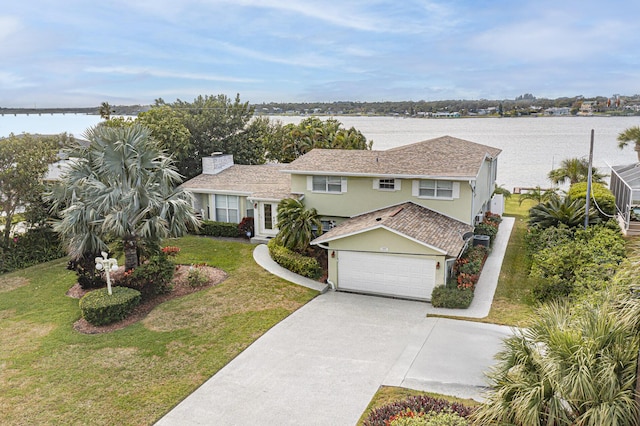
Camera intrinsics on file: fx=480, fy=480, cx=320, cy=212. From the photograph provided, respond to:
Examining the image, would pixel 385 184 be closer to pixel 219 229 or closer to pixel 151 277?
pixel 219 229

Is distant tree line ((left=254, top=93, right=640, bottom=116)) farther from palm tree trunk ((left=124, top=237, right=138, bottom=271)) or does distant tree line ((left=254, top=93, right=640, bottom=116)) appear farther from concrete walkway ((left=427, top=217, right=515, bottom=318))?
palm tree trunk ((left=124, top=237, right=138, bottom=271))

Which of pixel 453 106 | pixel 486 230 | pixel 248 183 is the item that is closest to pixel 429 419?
pixel 486 230

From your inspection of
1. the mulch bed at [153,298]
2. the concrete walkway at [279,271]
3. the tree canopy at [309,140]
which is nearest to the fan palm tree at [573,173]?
the tree canopy at [309,140]

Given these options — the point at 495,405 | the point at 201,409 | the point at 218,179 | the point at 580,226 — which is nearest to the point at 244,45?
the point at 218,179

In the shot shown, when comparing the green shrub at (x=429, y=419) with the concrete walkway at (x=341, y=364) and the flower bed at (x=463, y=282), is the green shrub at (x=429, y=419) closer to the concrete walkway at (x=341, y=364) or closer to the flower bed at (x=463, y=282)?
the concrete walkway at (x=341, y=364)

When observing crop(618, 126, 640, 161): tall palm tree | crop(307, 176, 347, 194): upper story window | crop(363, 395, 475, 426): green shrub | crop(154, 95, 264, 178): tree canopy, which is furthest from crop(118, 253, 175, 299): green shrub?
crop(618, 126, 640, 161): tall palm tree
